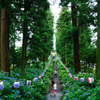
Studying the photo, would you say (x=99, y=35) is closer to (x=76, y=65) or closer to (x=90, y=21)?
(x=90, y=21)

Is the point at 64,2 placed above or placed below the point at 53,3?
above

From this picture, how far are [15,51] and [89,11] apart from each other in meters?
9.55

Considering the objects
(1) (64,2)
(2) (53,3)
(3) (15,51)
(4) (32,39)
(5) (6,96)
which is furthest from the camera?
(3) (15,51)

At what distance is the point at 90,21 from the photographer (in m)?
10.3

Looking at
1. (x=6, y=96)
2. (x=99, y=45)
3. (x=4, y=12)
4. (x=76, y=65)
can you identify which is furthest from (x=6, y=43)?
(x=76, y=65)

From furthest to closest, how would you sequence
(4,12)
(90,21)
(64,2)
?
(64,2) → (90,21) → (4,12)

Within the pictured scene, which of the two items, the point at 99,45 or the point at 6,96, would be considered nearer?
the point at 6,96

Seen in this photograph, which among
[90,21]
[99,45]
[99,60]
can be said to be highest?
[90,21]

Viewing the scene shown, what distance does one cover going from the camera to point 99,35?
20.0 feet

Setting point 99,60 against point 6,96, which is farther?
point 99,60

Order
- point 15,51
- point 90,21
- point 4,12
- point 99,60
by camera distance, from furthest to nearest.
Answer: point 15,51 → point 90,21 → point 4,12 → point 99,60

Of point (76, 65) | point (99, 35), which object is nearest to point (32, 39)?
point (76, 65)

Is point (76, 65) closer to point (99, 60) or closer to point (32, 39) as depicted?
point (32, 39)

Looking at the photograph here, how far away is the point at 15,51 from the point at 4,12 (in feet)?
23.4
